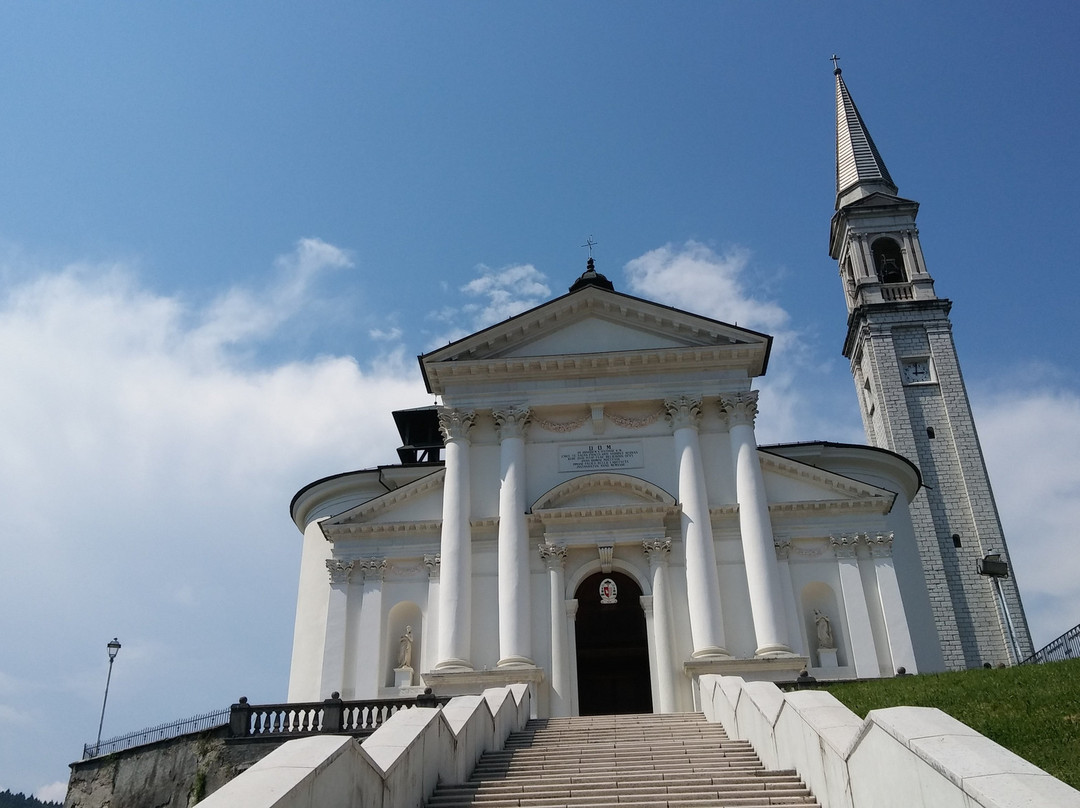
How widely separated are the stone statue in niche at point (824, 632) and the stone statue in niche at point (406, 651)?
41.6ft

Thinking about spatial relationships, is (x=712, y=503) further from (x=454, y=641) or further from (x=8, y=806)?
(x=8, y=806)

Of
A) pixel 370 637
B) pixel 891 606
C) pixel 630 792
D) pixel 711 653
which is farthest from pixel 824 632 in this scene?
pixel 630 792

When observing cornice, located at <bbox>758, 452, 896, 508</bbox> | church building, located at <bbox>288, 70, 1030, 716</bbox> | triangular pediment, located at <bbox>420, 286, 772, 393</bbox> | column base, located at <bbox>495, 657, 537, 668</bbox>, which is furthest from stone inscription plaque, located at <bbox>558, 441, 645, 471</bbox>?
column base, located at <bbox>495, 657, 537, 668</bbox>

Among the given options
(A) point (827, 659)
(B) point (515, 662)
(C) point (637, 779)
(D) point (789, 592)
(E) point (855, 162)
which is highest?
(E) point (855, 162)

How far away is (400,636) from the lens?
95.6ft

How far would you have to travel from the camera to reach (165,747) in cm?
2261

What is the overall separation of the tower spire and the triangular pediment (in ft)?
114

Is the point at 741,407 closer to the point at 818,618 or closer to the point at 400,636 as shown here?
the point at 818,618

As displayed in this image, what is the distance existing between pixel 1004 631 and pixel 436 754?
40.2 metres

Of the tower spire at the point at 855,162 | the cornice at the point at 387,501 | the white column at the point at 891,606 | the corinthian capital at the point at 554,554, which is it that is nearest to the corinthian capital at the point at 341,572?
the cornice at the point at 387,501

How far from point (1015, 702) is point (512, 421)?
61.3 ft

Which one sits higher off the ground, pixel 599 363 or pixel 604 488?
pixel 599 363

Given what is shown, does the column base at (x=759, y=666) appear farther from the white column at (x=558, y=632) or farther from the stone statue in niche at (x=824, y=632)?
the white column at (x=558, y=632)

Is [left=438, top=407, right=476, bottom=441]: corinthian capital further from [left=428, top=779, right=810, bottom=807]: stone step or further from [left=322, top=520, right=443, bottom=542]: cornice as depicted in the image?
[left=428, top=779, right=810, bottom=807]: stone step
